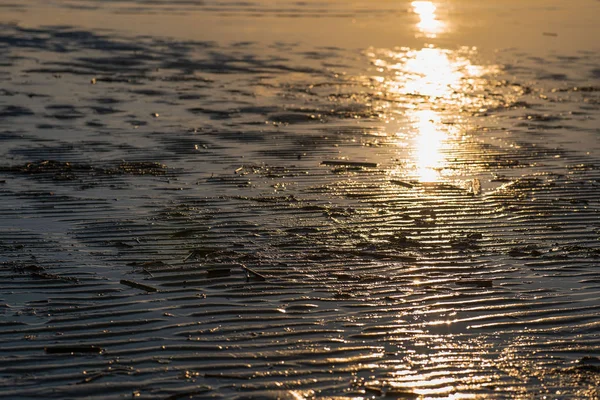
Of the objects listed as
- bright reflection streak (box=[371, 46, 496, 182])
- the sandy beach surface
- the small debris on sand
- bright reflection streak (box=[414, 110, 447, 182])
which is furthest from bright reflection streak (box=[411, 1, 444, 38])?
the small debris on sand

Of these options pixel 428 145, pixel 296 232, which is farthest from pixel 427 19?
pixel 296 232

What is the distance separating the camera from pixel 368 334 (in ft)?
20.1

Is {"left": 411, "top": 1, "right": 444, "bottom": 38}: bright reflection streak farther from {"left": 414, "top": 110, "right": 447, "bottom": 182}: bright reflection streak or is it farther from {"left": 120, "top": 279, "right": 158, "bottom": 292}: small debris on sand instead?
{"left": 120, "top": 279, "right": 158, "bottom": 292}: small debris on sand

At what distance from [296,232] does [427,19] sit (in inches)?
956

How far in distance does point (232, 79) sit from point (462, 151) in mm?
7026

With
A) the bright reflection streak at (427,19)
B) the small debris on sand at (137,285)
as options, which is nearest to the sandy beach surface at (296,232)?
the small debris on sand at (137,285)

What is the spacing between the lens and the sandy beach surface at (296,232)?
565cm

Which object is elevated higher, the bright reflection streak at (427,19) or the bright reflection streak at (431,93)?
the bright reflection streak at (427,19)

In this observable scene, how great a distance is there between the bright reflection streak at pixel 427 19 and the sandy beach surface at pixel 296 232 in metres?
8.20

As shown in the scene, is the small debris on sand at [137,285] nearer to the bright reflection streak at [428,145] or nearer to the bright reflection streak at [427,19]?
the bright reflection streak at [428,145]

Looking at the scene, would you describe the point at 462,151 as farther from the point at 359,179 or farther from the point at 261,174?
the point at 261,174

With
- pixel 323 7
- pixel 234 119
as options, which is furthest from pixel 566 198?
pixel 323 7

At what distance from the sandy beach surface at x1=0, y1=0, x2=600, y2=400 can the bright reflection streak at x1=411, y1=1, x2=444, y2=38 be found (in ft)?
26.9

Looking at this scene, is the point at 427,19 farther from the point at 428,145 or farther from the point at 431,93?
the point at 428,145
